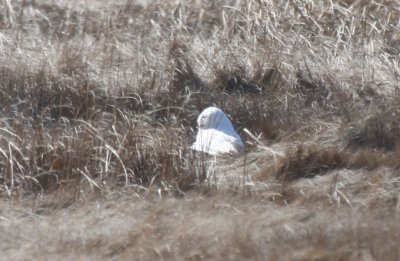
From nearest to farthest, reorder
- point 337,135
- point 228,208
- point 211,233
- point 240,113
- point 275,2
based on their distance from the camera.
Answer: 1. point 211,233
2. point 228,208
3. point 337,135
4. point 240,113
5. point 275,2

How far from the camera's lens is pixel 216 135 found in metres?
8.12

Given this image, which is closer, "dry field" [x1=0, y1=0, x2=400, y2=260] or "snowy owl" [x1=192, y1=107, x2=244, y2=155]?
"dry field" [x1=0, y1=0, x2=400, y2=260]

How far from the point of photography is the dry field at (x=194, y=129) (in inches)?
247

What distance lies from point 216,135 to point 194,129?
60 cm

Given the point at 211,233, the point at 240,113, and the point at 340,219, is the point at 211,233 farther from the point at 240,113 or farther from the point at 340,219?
the point at 240,113

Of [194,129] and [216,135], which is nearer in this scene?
[216,135]

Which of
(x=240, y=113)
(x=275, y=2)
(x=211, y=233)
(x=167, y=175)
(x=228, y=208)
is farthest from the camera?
(x=275, y=2)

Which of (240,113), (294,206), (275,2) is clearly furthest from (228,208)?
(275,2)

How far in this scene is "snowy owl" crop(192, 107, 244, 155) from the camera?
794 centimetres

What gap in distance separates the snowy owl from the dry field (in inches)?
4.8

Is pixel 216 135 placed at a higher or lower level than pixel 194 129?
higher

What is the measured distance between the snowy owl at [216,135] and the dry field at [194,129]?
4.8 inches

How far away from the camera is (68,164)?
7398 mm

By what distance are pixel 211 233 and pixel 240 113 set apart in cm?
282
